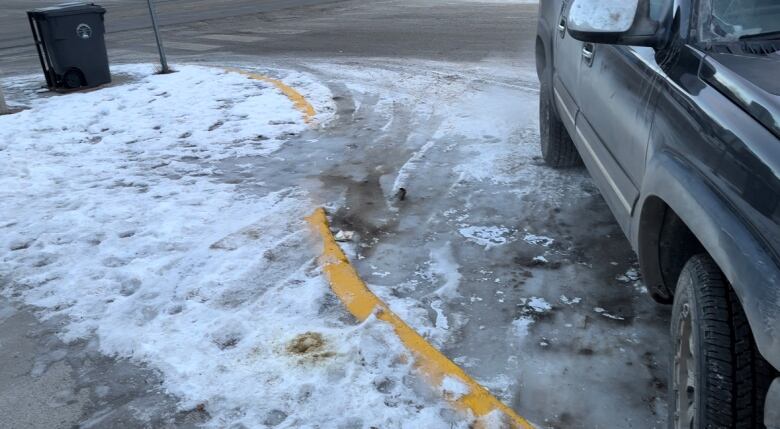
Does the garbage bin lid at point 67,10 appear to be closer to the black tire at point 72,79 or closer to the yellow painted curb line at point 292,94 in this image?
the black tire at point 72,79

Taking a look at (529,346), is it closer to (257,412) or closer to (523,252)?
(523,252)

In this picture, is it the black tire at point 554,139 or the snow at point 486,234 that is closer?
the snow at point 486,234

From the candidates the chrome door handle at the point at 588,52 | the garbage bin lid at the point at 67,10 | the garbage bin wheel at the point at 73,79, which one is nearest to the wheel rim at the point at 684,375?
the chrome door handle at the point at 588,52

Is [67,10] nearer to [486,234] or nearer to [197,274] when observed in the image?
[197,274]

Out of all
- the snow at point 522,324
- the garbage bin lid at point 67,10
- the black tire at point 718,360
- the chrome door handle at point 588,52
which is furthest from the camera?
the garbage bin lid at point 67,10

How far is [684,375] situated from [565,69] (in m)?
2.69

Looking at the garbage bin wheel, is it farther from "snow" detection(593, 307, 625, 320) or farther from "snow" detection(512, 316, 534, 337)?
"snow" detection(593, 307, 625, 320)

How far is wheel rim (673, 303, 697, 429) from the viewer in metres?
2.25

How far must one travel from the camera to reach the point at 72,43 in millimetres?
8789

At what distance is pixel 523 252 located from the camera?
4250mm

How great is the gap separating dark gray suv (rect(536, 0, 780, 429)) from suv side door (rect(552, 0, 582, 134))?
0.75 m

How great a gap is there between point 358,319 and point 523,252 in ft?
4.26

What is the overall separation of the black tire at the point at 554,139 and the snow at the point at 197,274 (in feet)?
6.75

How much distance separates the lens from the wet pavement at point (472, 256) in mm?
3023
